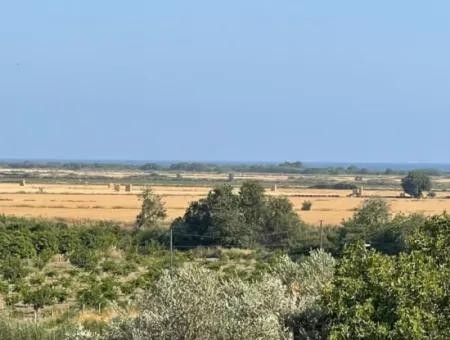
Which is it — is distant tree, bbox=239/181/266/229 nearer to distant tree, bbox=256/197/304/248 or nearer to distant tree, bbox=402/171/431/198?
distant tree, bbox=256/197/304/248

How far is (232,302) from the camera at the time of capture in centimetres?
1288

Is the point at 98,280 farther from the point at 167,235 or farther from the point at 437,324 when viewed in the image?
the point at 437,324

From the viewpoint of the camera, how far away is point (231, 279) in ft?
51.5

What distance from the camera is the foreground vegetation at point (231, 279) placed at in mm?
10969

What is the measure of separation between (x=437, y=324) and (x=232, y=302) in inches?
130

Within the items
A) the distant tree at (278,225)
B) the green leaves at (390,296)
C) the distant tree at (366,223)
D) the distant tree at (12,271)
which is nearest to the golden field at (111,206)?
the distant tree at (278,225)

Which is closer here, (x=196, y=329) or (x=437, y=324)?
(x=437, y=324)

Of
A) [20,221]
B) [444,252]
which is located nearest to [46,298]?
[444,252]

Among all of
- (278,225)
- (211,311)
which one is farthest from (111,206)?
(211,311)

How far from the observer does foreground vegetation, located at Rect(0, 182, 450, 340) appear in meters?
11.0

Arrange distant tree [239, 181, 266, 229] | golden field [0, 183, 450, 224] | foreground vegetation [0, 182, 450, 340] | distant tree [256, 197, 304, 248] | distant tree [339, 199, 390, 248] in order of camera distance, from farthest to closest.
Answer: golden field [0, 183, 450, 224]
distant tree [239, 181, 266, 229]
distant tree [256, 197, 304, 248]
distant tree [339, 199, 390, 248]
foreground vegetation [0, 182, 450, 340]

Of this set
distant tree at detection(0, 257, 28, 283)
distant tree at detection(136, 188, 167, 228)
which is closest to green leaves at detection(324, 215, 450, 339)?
distant tree at detection(0, 257, 28, 283)

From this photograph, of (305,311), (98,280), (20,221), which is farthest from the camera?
(20,221)

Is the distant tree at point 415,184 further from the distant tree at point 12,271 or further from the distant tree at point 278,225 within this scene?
the distant tree at point 12,271
